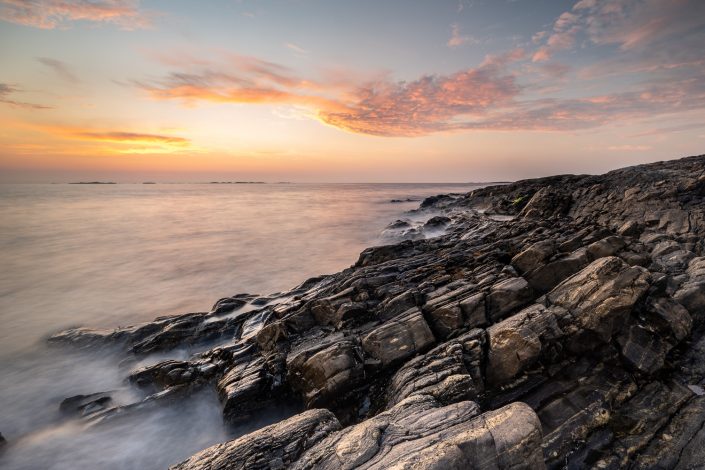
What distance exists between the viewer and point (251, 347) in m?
10.8

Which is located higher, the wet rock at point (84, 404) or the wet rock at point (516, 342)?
the wet rock at point (516, 342)

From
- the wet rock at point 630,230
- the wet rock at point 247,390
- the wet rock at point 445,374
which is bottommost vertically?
the wet rock at point 247,390

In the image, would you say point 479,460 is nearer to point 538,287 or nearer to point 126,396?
point 538,287

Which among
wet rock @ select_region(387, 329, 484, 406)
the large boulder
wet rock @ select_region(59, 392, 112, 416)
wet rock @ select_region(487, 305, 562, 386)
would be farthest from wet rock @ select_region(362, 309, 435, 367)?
wet rock @ select_region(59, 392, 112, 416)

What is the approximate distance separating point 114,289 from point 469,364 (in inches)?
852

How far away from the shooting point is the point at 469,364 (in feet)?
25.2

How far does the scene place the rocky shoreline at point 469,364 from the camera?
5.22 meters

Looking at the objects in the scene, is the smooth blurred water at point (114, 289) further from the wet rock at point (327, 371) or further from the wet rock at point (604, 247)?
the wet rock at point (604, 247)

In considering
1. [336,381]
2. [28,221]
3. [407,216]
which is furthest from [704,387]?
[28,221]

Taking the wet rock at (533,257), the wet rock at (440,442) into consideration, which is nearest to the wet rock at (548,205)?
the wet rock at (533,257)

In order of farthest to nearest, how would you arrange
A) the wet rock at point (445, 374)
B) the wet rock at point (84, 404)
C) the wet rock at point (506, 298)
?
the wet rock at point (84, 404) → the wet rock at point (506, 298) → the wet rock at point (445, 374)

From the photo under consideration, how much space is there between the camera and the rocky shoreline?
5.22 metres

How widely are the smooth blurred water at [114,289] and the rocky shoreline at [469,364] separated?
3.11ft

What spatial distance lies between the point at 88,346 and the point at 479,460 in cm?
1572
